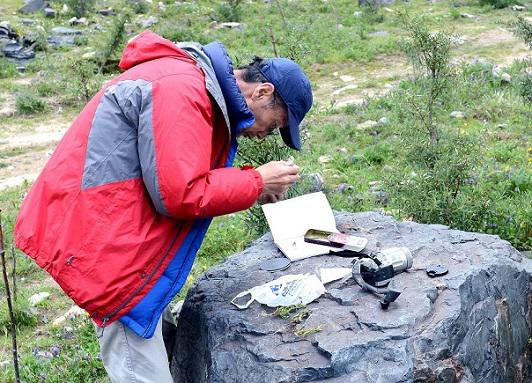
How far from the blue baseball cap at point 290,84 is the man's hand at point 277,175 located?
0.21m

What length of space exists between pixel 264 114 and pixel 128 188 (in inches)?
26.8

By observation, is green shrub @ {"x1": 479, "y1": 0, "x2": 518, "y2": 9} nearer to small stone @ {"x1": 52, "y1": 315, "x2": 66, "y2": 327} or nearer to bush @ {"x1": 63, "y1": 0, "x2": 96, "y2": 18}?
bush @ {"x1": 63, "y1": 0, "x2": 96, "y2": 18}

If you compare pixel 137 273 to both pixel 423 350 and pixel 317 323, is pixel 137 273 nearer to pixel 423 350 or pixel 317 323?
pixel 317 323

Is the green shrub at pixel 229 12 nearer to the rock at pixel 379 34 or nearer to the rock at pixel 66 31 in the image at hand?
the rock at pixel 66 31

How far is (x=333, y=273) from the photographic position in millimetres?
3578

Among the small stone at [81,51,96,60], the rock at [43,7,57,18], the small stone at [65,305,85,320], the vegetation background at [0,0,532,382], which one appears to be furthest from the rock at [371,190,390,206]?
the rock at [43,7,57,18]

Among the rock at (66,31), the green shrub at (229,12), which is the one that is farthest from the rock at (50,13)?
the green shrub at (229,12)

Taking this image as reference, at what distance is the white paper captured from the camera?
11.6 feet

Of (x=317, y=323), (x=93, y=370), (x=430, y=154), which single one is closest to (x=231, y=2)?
(x=430, y=154)

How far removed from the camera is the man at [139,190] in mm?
2766

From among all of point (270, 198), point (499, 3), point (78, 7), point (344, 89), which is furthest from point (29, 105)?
point (499, 3)

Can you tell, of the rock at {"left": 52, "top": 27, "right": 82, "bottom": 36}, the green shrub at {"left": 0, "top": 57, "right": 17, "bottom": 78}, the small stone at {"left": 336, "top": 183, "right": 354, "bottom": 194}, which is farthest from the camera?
the rock at {"left": 52, "top": 27, "right": 82, "bottom": 36}

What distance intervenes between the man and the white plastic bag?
513mm

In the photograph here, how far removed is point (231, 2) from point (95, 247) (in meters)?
12.0
